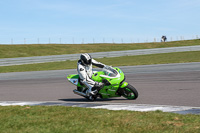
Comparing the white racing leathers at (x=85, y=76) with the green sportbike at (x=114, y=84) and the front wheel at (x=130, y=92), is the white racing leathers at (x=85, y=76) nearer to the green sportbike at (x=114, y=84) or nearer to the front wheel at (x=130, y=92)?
the green sportbike at (x=114, y=84)

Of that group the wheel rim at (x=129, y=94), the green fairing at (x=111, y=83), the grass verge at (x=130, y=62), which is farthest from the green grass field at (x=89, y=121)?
the grass verge at (x=130, y=62)

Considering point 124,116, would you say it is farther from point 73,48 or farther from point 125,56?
point 73,48

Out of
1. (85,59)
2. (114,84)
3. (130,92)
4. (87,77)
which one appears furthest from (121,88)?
(85,59)

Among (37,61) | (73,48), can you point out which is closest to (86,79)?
(37,61)

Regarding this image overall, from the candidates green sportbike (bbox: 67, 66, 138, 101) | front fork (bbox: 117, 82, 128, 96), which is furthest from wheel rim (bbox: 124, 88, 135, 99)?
front fork (bbox: 117, 82, 128, 96)

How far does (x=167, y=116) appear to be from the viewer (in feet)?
22.2

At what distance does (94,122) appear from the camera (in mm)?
6473

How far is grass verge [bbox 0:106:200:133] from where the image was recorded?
576 centimetres

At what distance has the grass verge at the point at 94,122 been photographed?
18.9ft

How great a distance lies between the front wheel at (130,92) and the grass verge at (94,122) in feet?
7.79

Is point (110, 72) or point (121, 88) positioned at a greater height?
point (110, 72)

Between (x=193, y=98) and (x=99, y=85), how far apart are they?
2.68m

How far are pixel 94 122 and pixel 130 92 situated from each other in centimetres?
393

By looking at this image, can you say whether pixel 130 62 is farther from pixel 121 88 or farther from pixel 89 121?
pixel 89 121
